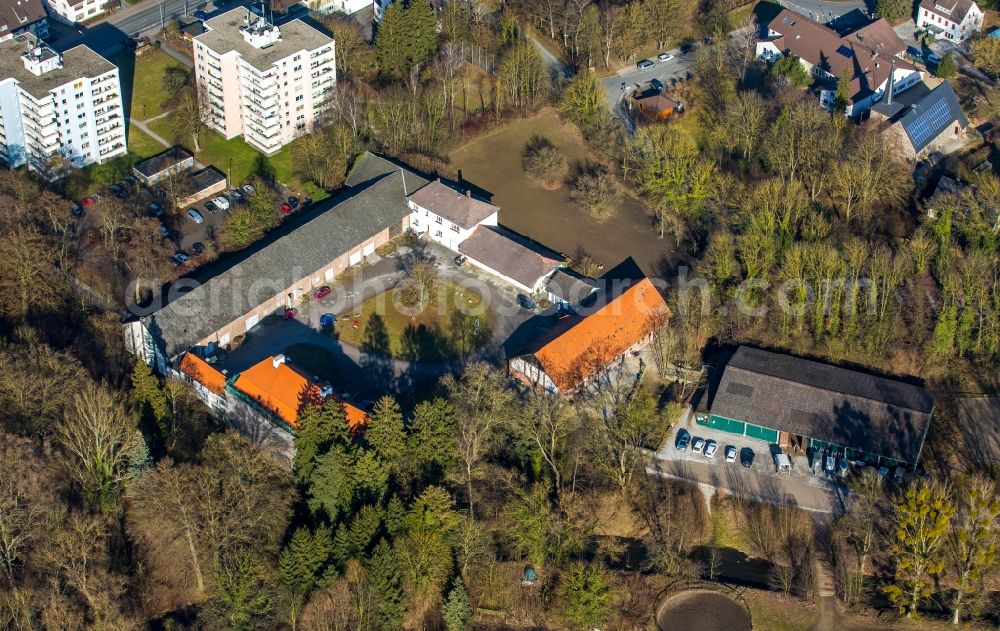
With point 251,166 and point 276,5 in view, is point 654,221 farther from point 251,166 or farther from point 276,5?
point 276,5

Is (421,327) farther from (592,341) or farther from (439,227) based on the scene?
Result: (592,341)

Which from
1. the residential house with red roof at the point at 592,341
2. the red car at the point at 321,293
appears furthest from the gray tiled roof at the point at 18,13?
the residential house with red roof at the point at 592,341

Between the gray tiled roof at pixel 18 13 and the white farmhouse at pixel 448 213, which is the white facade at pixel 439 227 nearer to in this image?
the white farmhouse at pixel 448 213

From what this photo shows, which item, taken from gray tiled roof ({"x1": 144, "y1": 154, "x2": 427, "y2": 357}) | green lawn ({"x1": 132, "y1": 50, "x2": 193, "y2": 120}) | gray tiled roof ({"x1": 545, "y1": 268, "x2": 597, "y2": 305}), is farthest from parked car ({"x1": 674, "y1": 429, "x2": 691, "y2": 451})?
green lawn ({"x1": 132, "y1": 50, "x2": 193, "y2": 120})

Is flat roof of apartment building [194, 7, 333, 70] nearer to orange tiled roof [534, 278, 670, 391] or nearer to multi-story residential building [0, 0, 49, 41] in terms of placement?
multi-story residential building [0, 0, 49, 41]

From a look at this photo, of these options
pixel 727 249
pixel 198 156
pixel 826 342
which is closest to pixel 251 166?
pixel 198 156
